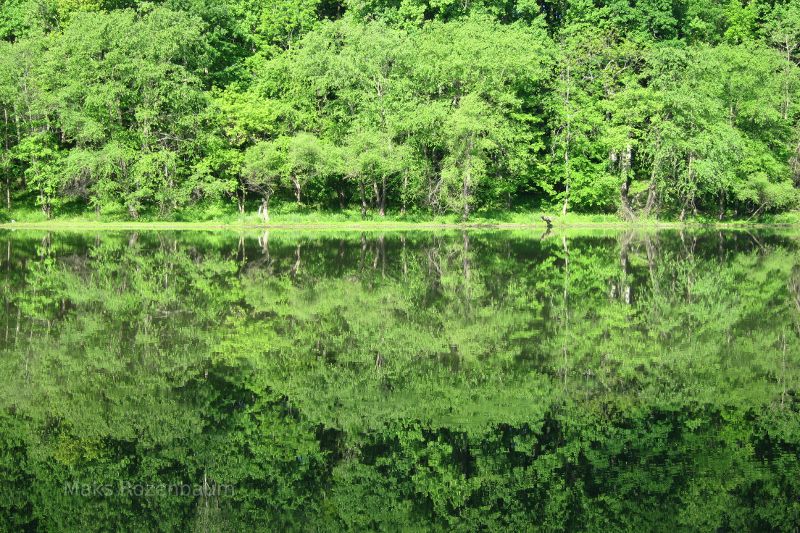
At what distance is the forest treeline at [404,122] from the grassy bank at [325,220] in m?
1.02

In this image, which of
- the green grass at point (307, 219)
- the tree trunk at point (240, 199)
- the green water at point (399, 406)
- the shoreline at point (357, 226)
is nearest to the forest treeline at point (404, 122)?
the tree trunk at point (240, 199)

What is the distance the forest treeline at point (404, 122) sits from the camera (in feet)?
185

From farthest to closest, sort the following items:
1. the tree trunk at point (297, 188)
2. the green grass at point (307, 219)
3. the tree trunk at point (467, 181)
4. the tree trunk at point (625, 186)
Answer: the tree trunk at point (625, 186) < the tree trunk at point (297, 188) < the green grass at point (307, 219) < the tree trunk at point (467, 181)

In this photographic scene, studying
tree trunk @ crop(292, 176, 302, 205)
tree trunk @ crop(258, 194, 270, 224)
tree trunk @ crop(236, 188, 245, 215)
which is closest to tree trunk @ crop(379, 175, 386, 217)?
tree trunk @ crop(292, 176, 302, 205)

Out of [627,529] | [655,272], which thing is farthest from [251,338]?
[655,272]

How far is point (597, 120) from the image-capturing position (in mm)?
60625

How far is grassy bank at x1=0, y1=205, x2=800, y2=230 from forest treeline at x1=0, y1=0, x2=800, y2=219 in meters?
1.02

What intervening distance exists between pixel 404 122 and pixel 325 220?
9069 mm

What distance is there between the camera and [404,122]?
56.7 m

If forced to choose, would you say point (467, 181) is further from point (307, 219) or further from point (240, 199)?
point (240, 199)

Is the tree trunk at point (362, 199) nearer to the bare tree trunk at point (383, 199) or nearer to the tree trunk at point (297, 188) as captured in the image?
the bare tree trunk at point (383, 199)

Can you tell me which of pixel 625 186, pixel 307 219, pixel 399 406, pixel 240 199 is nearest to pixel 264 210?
pixel 307 219

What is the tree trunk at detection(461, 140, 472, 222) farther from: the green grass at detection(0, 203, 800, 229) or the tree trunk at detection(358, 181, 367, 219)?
the tree trunk at detection(358, 181, 367, 219)

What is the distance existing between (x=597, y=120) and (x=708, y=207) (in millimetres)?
11844
